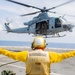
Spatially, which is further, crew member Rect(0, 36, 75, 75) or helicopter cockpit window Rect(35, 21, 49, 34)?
helicopter cockpit window Rect(35, 21, 49, 34)

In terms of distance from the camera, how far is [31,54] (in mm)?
4262

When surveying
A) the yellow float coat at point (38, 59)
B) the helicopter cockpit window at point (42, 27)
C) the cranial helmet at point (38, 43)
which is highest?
the helicopter cockpit window at point (42, 27)

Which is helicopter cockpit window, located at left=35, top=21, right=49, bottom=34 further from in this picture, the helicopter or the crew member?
the crew member

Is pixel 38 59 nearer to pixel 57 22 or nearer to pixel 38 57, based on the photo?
pixel 38 57

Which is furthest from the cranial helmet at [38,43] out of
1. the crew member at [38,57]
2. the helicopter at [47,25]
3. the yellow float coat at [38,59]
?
the helicopter at [47,25]

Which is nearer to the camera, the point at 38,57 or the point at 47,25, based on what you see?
the point at 38,57

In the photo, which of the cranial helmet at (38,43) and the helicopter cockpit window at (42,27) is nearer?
the cranial helmet at (38,43)

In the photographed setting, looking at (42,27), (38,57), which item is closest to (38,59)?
(38,57)

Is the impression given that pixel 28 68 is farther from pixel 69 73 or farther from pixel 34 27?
pixel 34 27

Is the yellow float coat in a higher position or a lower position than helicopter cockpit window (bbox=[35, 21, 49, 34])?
lower

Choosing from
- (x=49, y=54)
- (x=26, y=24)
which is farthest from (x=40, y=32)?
(x=49, y=54)

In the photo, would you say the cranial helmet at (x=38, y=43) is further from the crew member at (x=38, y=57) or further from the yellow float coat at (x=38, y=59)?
the yellow float coat at (x=38, y=59)

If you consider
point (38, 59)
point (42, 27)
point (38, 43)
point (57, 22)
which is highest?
point (57, 22)

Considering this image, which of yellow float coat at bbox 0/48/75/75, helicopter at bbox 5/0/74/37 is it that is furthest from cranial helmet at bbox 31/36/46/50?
helicopter at bbox 5/0/74/37
